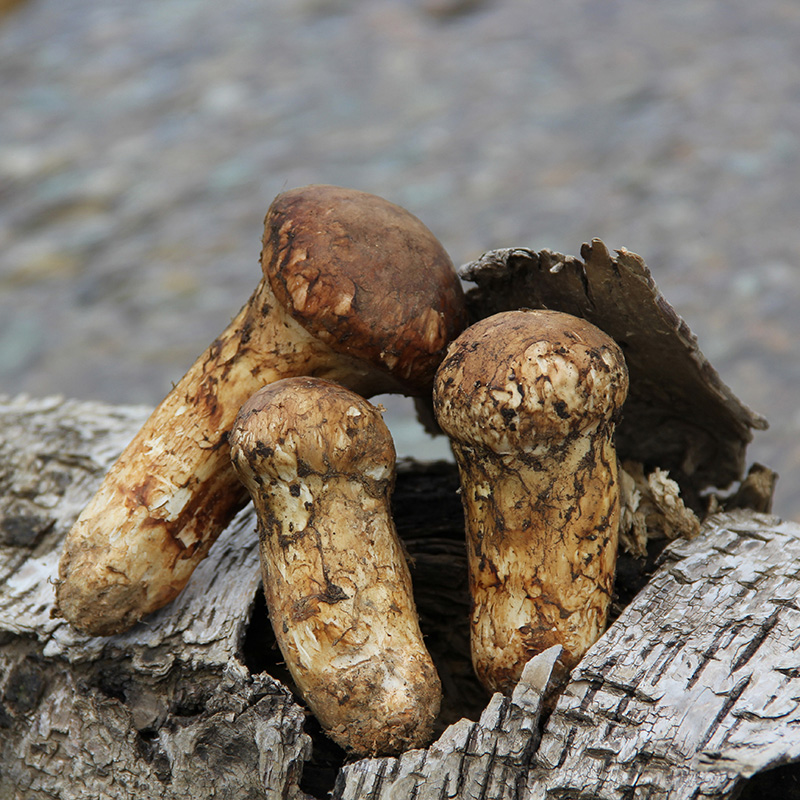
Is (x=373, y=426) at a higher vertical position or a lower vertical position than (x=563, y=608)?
higher

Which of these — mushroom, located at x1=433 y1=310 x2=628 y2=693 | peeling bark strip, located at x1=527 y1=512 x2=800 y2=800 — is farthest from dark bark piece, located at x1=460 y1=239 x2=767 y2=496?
peeling bark strip, located at x1=527 y1=512 x2=800 y2=800

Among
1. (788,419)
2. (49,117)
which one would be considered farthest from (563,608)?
(49,117)

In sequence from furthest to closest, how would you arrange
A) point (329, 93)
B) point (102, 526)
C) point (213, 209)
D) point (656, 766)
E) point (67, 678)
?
1. point (329, 93)
2. point (213, 209)
3. point (67, 678)
4. point (102, 526)
5. point (656, 766)

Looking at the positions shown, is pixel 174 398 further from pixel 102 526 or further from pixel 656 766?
pixel 656 766

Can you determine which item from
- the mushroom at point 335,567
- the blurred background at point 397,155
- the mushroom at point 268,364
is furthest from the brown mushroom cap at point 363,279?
the blurred background at point 397,155

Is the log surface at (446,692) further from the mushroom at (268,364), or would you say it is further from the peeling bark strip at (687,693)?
the mushroom at (268,364)

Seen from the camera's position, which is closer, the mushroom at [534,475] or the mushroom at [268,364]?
the mushroom at [534,475]
